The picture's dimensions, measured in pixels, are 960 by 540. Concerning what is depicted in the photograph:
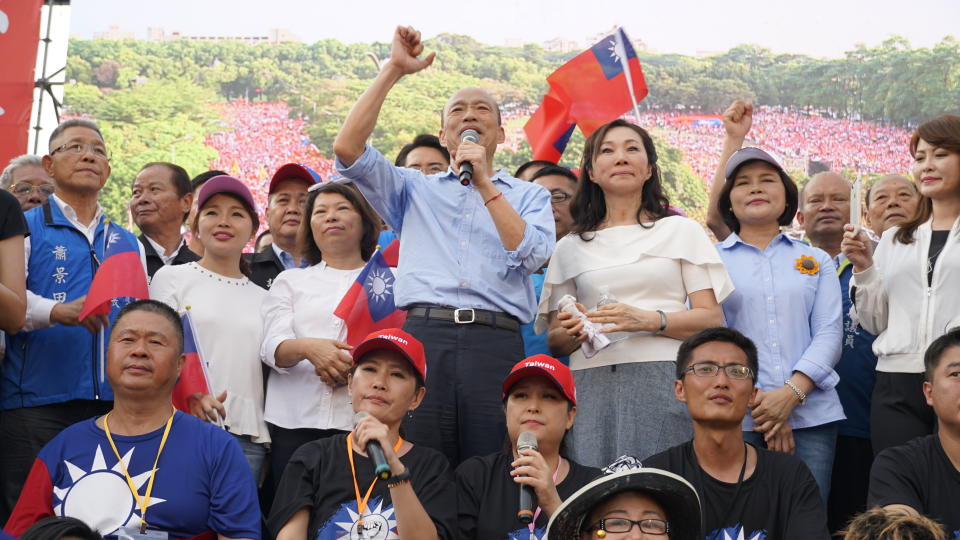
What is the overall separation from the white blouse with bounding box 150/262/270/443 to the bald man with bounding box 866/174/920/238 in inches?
131

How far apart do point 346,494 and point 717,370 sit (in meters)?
1.46

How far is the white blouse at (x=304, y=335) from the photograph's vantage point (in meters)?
4.75

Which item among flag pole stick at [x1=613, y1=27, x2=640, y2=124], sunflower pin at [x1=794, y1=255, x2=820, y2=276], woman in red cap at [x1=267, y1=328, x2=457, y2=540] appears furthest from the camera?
flag pole stick at [x1=613, y1=27, x2=640, y2=124]

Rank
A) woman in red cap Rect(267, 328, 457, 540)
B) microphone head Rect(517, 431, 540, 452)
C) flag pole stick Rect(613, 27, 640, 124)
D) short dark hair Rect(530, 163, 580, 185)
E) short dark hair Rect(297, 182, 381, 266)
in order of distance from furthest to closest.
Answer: flag pole stick Rect(613, 27, 640, 124) → short dark hair Rect(530, 163, 580, 185) → short dark hair Rect(297, 182, 381, 266) → woman in red cap Rect(267, 328, 457, 540) → microphone head Rect(517, 431, 540, 452)

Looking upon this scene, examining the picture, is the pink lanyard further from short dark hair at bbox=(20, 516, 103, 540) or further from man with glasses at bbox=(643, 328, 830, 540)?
short dark hair at bbox=(20, 516, 103, 540)

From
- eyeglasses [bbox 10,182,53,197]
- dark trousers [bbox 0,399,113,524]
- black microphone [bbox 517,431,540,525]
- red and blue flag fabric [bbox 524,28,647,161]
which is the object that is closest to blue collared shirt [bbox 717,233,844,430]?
black microphone [bbox 517,431,540,525]

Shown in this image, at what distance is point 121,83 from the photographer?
2134 centimetres

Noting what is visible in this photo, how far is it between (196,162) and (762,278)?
1656cm

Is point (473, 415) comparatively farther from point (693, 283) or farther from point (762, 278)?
point (762, 278)

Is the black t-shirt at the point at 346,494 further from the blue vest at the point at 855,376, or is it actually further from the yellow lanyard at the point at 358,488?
the blue vest at the point at 855,376

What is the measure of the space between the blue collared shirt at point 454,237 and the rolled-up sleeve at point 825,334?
3.94ft

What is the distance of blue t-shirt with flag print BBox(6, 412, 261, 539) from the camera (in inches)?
157

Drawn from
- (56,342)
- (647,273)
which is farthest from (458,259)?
(56,342)

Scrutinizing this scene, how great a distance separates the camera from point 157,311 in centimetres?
440
